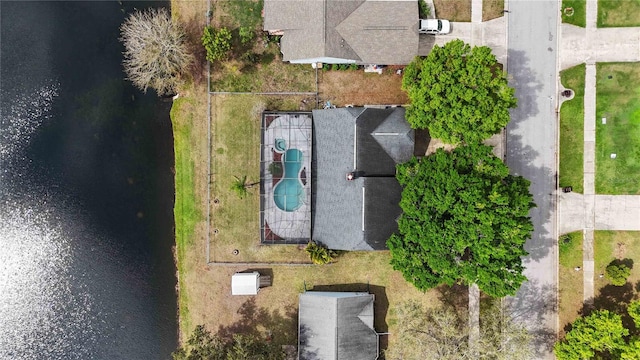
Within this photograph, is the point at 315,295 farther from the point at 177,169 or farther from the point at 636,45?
the point at 636,45

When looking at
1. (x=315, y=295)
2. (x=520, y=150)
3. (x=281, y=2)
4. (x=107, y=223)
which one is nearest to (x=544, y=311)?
(x=520, y=150)

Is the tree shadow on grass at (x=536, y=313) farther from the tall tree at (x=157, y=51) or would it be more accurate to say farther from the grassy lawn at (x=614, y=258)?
the tall tree at (x=157, y=51)

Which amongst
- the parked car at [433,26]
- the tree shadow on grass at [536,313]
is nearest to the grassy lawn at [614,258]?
the tree shadow on grass at [536,313]

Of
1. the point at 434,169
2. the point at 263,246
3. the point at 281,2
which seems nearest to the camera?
the point at 434,169

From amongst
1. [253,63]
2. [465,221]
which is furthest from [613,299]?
[253,63]

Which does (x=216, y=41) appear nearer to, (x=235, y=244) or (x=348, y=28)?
(x=348, y=28)

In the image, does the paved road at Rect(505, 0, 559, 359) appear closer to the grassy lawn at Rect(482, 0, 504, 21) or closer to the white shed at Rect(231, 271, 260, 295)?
the grassy lawn at Rect(482, 0, 504, 21)

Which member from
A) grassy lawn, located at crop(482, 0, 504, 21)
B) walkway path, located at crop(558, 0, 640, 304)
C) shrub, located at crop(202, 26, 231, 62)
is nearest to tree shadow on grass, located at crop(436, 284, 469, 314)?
walkway path, located at crop(558, 0, 640, 304)

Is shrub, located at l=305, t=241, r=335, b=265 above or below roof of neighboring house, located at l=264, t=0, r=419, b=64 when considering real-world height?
below
